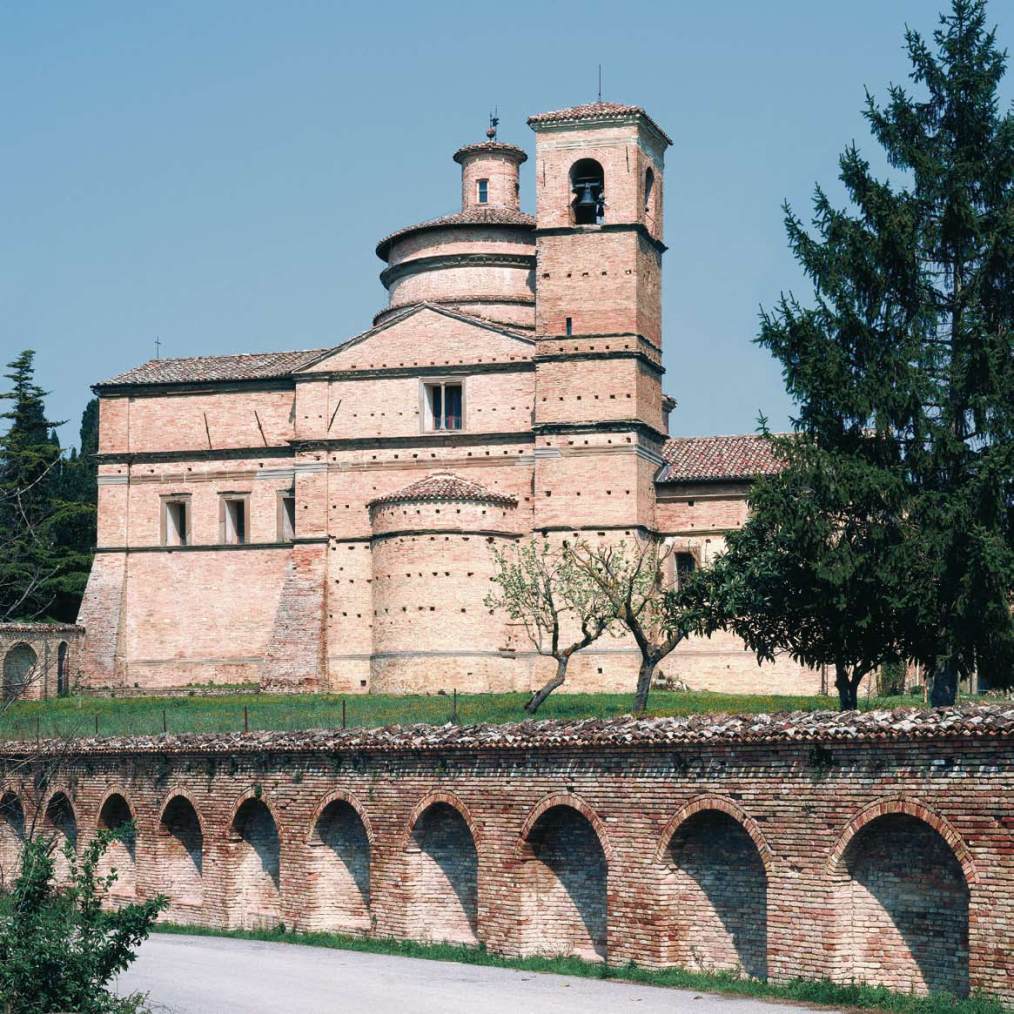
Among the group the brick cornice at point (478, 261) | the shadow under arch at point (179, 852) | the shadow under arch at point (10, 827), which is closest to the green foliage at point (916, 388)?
the shadow under arch at point (179, 852)

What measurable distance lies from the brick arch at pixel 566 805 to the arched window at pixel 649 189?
1157 inches

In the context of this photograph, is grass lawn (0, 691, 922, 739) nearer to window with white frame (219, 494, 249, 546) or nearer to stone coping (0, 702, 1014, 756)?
stone coping (0, 702, 1014, 756)

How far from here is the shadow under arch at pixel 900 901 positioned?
59.0 ft

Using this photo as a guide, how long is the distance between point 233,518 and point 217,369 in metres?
4.79

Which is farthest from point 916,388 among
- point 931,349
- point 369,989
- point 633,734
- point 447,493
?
point 447,493

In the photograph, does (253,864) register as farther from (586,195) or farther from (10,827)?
(586,195)

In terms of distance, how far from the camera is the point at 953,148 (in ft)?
96.1

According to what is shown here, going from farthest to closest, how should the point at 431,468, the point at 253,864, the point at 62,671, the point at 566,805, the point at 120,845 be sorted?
the point at 62,671, the point at 431,468, the point at 120,845, the point at 253,864, the point at 566,805

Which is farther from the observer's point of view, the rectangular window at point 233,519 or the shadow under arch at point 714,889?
the rectangular window at point 233,519

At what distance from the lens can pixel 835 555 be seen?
2798 centimetres

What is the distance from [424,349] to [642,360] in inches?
253

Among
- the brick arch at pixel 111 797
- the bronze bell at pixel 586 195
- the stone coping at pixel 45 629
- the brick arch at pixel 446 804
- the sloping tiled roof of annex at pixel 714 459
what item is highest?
the bronze bell at pixel 586 195

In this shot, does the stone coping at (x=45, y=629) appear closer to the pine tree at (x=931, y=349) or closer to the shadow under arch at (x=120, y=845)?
the shadow under arch at (x=120, y=845)

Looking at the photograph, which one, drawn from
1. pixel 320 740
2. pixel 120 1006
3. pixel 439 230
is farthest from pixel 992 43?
pixel 439 230
